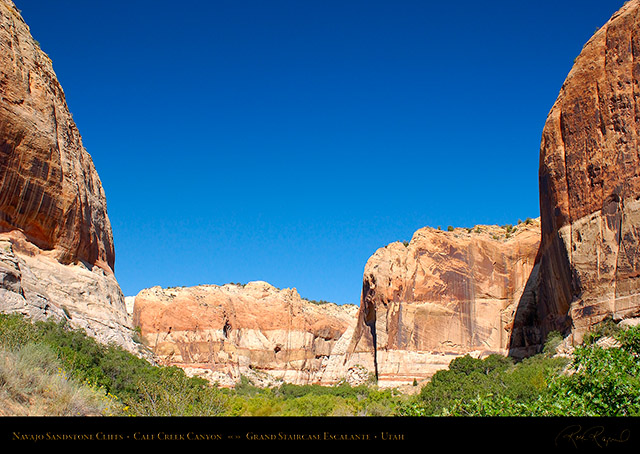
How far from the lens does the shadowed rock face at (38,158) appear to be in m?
23.1

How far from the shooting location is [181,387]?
21.1 meters

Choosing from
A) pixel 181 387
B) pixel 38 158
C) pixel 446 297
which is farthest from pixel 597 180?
pixel 38 158

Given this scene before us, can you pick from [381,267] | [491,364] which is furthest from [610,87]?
[381,267]

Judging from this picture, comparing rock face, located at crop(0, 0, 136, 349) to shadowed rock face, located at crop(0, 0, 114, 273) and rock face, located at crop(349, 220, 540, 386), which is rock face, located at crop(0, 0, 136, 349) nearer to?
shadowed rock face, located at crop(0, 0, 114, 273)

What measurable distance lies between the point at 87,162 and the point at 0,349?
21.6 metres

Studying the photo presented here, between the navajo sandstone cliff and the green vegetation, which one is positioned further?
the navajo sandstone cliff

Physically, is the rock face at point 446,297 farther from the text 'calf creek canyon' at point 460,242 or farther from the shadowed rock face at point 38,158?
the shadowed rock face at point 38,158

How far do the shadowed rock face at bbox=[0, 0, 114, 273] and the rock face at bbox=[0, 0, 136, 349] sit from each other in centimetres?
4

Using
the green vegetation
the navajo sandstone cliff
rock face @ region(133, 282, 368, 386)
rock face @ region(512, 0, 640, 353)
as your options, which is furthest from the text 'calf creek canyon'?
rock face @ region(133, 282, 368, 386)

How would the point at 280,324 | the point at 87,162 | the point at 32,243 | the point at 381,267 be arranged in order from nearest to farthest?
1. the point at 32,243
2. the point at 87,162
3. the point at 381,267
4. the point at 280,324

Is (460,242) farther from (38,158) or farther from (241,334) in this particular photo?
(38,158)

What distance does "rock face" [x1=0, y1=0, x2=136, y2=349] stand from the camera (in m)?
22.7
